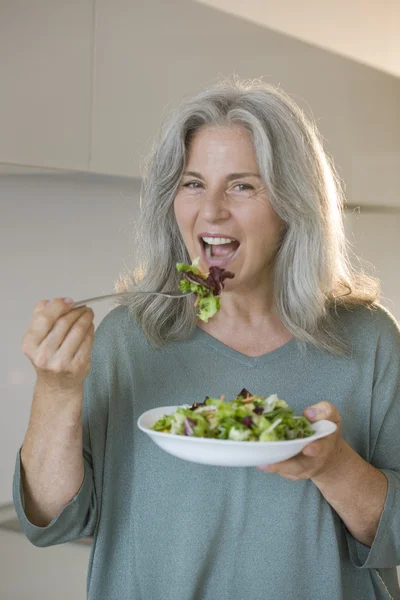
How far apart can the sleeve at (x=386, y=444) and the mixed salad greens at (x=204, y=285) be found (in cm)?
34

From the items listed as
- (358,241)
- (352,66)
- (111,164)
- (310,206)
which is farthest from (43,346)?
(358,241)

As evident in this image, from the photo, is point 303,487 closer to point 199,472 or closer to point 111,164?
point 199,472

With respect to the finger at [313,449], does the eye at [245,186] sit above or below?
above

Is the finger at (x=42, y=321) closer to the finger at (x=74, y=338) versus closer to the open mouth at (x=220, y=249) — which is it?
the finger at (x=74, y=338)

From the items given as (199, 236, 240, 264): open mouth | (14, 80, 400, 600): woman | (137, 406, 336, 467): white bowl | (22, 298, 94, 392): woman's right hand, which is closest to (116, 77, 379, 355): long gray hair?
(14, 80, 400, 600): woman

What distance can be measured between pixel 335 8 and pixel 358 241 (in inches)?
35.7

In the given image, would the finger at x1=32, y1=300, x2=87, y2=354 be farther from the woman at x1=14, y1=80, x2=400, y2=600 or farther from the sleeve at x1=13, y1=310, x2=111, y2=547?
the sleeve at x1=13, y1=310, x2=111, y2=547

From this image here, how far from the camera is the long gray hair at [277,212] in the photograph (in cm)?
142

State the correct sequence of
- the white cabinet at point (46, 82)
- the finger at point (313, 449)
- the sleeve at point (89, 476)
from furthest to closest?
the white cabinet at point (46, 82)
the sleeve at point (89, 476)
the finger at point (313, 449)

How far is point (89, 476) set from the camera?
135 cm

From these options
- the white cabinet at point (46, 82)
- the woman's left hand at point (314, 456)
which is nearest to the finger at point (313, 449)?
the woman's left hand at point (314, 456)

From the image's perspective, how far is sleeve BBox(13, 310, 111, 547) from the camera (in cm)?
128

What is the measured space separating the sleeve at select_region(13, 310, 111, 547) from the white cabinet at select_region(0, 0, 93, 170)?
2.22 ft

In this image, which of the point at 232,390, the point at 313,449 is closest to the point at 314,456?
the point at 313,449
